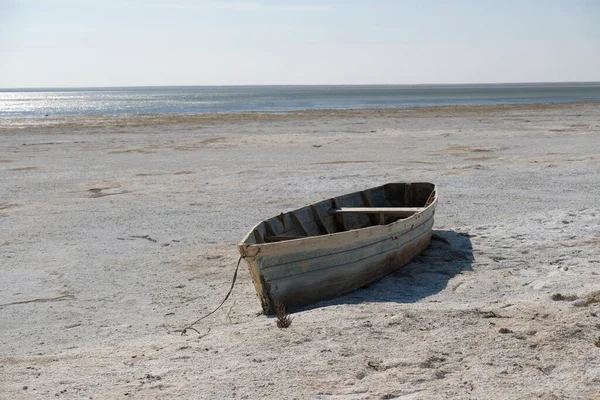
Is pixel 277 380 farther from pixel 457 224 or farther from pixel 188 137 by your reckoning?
pixel 188 137

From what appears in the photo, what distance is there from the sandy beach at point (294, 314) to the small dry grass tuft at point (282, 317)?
0.07m

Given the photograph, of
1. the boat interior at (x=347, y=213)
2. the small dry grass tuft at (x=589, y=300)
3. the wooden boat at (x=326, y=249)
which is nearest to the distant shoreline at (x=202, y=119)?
the boat interior at (x=347, y=213)

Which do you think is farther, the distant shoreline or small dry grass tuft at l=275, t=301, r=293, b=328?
the distant shoreline

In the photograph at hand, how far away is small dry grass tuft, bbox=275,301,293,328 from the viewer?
6445mm

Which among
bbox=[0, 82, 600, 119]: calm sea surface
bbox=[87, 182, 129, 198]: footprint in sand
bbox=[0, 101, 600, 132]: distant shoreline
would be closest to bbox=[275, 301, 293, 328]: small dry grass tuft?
A: bbox=[87, 182, 129, 198]: footprint in sand

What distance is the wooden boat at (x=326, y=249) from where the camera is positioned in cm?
711

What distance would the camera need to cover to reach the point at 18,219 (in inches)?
488

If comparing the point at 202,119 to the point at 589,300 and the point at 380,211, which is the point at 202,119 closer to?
the point at 380,211

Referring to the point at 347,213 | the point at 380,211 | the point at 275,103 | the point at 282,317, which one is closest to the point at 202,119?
the point at 347,213

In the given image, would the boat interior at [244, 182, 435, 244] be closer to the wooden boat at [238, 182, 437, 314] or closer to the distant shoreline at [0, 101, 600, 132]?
the wooden boat at [238, 182, 437, 314]

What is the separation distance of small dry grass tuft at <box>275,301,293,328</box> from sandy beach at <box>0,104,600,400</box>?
70 millimetres

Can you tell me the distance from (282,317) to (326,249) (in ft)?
3.80

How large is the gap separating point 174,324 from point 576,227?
19.8 feet

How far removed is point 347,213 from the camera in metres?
10.0
